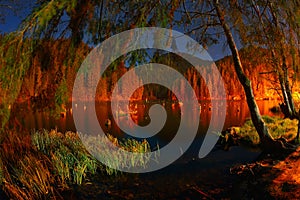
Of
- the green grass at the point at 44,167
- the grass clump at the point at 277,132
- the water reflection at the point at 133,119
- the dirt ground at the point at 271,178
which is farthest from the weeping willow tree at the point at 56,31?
the grass clump at the point at 277,132

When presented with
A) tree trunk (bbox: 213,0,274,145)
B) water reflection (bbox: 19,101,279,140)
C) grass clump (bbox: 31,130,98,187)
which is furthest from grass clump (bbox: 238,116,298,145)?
grass clump (bbox: 31,130,98,187)

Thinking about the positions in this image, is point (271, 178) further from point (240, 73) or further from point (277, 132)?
point (277, 132)

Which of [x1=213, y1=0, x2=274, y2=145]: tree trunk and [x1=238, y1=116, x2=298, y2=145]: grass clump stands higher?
[x1=213, y1=0, x2=274, y2=145]: tree trunk

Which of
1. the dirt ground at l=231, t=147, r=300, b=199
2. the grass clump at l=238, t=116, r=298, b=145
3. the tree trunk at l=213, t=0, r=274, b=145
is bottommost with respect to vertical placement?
the dirt ground at l=231, t=147, r=300, b=199

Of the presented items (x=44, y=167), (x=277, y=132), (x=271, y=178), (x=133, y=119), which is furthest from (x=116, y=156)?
(x=133, y=119)

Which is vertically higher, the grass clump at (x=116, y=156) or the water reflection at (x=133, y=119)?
the water reflection at (x=133, y=119)

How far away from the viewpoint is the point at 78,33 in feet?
13.3

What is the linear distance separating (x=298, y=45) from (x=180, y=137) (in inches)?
463

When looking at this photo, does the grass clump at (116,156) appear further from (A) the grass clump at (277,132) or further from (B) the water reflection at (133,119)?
(A) the grass clump at (277,132)

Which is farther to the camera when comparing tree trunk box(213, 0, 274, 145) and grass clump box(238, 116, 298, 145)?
grass clump box(238, 116, 298, 145)

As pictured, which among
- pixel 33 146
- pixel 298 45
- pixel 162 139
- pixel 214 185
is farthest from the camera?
pixel 162 139

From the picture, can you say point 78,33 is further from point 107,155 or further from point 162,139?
point 162,139

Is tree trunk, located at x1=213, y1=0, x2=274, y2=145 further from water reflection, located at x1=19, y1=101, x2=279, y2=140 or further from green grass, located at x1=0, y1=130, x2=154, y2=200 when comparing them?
water reflection, located at x1=19, y1=101, x2=279, y2=140

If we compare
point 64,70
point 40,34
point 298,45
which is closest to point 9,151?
point 64,70
